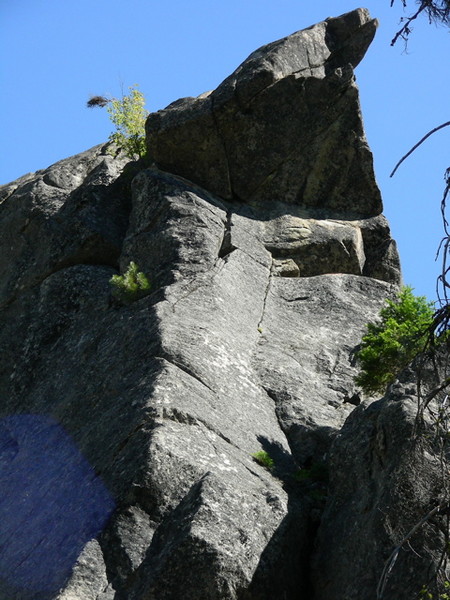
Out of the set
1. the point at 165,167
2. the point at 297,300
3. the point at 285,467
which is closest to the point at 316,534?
the point at 285,467

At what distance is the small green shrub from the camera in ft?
50.6

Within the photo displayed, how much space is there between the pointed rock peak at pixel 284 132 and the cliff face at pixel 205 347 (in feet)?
0.15

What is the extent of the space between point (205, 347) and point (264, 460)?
2745mm

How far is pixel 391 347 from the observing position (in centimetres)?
1752

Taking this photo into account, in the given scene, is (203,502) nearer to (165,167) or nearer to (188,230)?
(188,230)

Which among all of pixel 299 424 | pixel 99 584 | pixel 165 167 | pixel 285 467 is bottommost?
pixel 99 584

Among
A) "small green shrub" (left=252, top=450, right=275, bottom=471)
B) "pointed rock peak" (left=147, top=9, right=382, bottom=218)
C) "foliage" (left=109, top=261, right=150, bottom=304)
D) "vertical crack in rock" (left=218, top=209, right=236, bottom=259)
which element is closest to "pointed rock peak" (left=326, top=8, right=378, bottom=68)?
"pointed rock peak" (left=147, top=9, right=382, bottom=218)

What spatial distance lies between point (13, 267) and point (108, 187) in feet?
9.36

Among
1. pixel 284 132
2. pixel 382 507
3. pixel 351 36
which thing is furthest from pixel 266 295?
pixel 382 507

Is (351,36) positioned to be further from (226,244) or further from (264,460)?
(264,460)

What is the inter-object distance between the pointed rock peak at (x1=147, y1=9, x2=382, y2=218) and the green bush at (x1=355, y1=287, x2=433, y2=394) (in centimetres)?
649

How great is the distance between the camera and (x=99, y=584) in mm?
13031

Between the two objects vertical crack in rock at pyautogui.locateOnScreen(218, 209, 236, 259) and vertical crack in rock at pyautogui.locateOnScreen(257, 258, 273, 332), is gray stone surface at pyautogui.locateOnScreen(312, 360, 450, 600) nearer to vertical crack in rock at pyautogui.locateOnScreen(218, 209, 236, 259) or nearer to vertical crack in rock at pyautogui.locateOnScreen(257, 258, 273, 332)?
vertical crack in rock at pyautogui.locateOnScreen(257, 258, 273, 332)

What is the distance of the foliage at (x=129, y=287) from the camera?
19.8 meters
